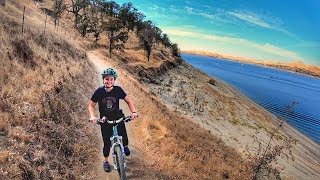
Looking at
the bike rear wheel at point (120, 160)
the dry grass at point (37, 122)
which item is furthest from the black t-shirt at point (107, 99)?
the dry grass at point (37, 122)

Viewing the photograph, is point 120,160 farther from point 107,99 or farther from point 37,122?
point 37,122

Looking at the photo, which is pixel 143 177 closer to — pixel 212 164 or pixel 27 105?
pixel 27 105

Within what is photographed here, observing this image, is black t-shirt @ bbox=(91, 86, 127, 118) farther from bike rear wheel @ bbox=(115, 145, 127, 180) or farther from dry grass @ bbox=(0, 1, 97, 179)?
dry grass @ bbox=(0, 1, 97, 179)

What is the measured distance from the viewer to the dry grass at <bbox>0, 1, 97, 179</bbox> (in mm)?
8266

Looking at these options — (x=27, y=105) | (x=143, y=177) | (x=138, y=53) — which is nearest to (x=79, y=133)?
(x=27, y=105)

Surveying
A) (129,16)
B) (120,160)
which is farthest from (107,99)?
(129,16)

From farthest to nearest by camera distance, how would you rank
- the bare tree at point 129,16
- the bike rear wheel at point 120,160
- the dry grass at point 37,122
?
the bare tree at point 129,16 → the bike rear wheel at point 120,160 → the dry grass at point 37,122

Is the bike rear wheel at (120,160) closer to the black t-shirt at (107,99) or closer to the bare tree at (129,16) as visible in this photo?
the black t-shirt at (107,99)

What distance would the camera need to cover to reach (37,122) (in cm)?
1004

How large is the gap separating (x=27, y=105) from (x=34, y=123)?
0.97 m

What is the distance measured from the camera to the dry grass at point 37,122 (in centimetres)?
827

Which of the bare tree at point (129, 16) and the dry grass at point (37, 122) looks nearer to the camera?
the dry grass at point (37, 122)

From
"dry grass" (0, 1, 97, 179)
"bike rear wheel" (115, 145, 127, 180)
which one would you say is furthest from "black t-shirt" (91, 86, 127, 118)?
"dry grass" (0, 1, 97, 179)

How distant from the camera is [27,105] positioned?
421 inches
